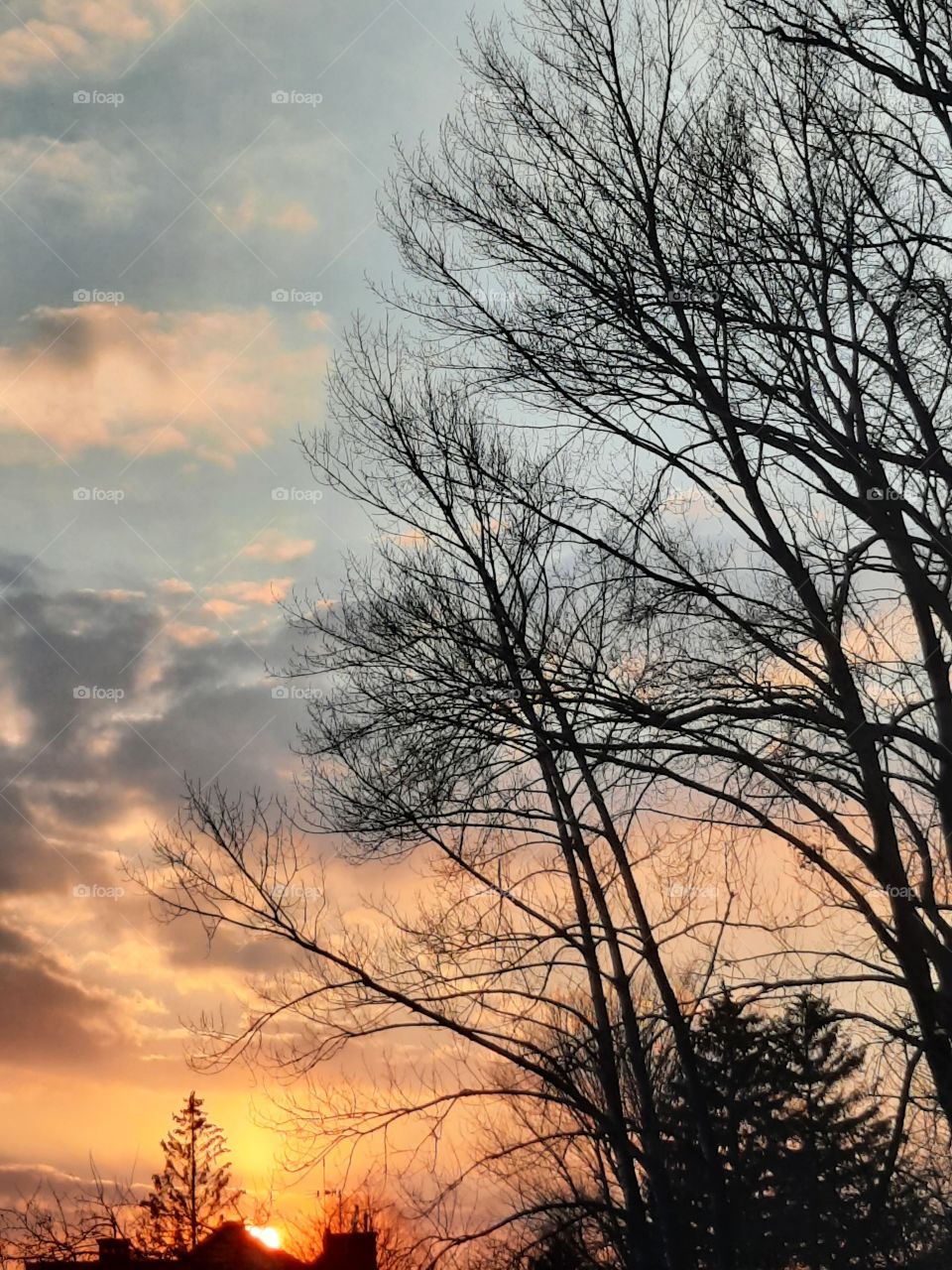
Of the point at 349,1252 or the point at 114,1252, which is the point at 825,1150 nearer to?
the point at 349,1252

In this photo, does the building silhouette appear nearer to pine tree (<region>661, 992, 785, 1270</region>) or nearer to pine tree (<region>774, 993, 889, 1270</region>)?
pine tree (<region>661, 992, 785, 1270</region>)

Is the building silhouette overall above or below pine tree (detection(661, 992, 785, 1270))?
below

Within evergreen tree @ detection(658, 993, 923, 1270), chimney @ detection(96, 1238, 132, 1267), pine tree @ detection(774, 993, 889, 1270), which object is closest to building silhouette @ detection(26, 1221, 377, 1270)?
chimney @ detection(96, 1238, 132, 1267)

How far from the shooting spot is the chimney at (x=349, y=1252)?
15055 mm

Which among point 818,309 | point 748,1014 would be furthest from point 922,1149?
point 818,309

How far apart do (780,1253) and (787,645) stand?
8.03m

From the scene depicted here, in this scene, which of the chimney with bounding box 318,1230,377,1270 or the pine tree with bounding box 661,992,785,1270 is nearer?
the pine tree with bounding box 661,992,785,1270

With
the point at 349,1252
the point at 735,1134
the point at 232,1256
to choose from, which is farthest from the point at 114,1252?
the point at 735,1134

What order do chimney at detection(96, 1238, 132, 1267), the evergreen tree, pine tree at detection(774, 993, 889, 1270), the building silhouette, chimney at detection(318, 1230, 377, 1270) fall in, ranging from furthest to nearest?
chimney at detection(318, 1230, 377, 1270) → pine tree at detection(774, 993, 889, 1270) → the evergreen tree → the building silhouette → chimney at detection(96, 1238, 132, 1267)

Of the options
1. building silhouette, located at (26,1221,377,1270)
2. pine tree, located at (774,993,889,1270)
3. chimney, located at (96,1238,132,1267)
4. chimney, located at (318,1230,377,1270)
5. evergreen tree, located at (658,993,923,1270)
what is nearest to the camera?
chimney, located at (96,1238,132,1267)

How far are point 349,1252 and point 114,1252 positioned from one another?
6.12 metres

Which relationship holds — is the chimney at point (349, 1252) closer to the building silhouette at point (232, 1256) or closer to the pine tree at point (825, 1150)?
the building silhouette at point (232, 1256)

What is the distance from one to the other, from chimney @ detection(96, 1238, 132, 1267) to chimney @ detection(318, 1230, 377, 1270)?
5.49 metres

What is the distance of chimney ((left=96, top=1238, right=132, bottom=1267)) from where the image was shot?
32.0 feet
